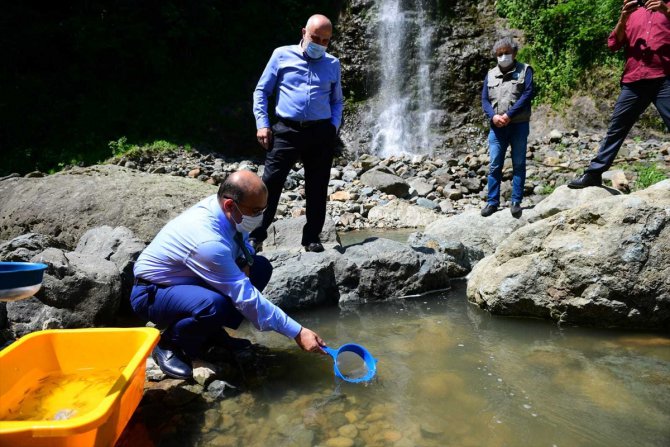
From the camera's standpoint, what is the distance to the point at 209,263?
243 cm

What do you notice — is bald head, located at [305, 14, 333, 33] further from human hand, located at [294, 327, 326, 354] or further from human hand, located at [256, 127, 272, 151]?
human hand, located at [294, 327, 326, 354]

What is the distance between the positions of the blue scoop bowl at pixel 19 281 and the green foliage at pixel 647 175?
7.67 metres

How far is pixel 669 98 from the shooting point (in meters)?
3.98

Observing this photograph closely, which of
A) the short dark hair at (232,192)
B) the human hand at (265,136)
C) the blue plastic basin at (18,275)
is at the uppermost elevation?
the human hand at (265,136)

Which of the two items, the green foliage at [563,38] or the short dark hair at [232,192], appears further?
the green foliage at [563,38]

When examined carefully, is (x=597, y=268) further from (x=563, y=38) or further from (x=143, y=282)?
(x=563, y=38)

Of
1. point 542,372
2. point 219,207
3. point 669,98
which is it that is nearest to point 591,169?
point 669,98

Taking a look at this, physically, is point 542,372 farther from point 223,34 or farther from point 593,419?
point 223,34

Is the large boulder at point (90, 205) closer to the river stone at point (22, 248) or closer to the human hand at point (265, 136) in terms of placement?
the river stone at point (22, 248)

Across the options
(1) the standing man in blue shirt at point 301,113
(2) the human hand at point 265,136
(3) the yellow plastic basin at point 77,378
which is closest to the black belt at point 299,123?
(1) the standing man in blue shirt at point 301,113

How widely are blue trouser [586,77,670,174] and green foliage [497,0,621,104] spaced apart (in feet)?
28.6

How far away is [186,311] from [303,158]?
6.40 feet

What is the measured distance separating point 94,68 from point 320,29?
1219 centimetres

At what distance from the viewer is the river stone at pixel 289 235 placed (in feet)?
15.9
